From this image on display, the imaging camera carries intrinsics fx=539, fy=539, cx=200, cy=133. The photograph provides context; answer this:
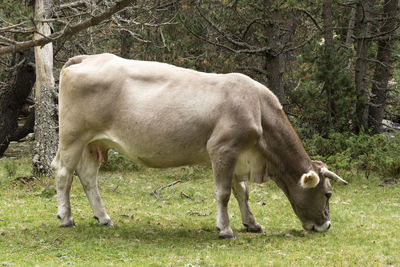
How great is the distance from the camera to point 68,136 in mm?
7574

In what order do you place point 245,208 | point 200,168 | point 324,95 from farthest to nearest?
point 200,168 < point 324,95 < point 245,208

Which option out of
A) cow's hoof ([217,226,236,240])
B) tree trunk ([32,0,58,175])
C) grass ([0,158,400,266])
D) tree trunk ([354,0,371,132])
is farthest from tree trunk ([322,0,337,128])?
cow's hoof ([217,226,236,240])

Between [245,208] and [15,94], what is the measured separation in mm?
9189

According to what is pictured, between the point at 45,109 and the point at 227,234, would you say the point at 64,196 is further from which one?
the point at 45,109

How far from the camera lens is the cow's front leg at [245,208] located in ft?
25.6

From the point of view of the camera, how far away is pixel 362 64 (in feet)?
47.0

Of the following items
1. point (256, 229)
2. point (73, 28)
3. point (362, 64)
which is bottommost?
point (256, 229)

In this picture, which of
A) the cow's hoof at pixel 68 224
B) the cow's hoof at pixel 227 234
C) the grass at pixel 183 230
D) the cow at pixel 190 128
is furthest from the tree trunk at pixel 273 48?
the cow's hoof at pixel 68 224

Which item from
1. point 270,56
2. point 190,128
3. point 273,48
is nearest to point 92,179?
point 190,128

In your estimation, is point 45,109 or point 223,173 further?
point 45,109

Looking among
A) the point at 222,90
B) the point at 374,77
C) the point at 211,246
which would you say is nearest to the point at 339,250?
the point at 211,246

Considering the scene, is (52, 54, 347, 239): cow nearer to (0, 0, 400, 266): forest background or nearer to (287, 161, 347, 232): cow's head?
(287, 161, 347, 232): cow's head

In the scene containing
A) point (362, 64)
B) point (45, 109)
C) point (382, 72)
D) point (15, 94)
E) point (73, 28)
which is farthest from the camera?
point (382, 72)

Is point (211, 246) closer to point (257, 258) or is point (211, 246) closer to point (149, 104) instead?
point (257, 258)
